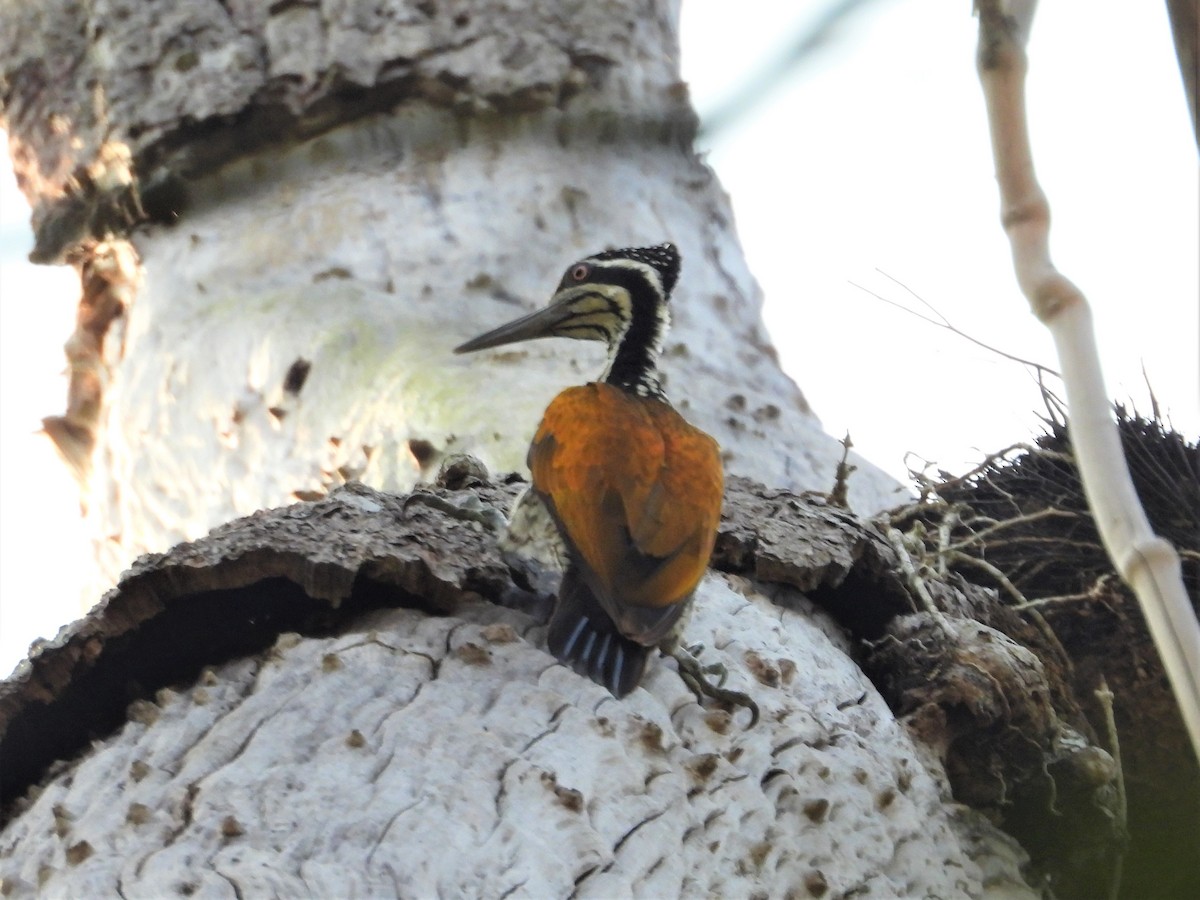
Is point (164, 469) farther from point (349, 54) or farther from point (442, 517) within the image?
point (442, 517)

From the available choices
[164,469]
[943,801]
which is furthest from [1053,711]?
[164,469]

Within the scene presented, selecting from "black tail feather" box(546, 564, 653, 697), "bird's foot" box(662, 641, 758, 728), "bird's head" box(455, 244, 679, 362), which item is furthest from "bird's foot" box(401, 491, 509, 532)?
"bird's head" box(455, 244, 679, 362)

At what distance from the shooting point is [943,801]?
249 centimetres

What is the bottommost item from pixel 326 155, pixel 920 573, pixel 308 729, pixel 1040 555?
pixel 1040 555

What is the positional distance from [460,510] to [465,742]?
58cm

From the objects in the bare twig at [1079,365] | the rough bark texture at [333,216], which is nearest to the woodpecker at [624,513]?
the rough bark texture at [333,216]

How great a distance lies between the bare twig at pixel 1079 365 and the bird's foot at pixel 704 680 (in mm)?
1138

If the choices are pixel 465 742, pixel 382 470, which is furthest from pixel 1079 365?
pixel 382 470

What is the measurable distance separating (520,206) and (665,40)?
31.8 inches

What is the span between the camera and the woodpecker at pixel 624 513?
2363 mm

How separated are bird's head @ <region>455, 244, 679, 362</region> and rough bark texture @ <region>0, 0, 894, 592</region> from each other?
0.48 ft

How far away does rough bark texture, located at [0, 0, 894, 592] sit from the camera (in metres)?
3.53

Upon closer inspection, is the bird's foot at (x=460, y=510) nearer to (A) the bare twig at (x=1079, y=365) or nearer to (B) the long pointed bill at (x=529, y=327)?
(B) the long pointed bill at (x=529, y=327)

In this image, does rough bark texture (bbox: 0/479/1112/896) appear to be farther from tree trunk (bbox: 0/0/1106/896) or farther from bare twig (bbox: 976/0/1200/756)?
bare twig (bbox: 976/0/1200/756)
